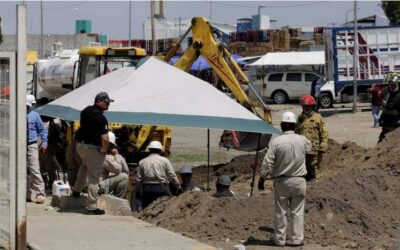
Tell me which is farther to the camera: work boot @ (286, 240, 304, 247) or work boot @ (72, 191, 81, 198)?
work boot @ (72, 191, 81, 198)

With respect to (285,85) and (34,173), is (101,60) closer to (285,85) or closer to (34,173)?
(34,173)

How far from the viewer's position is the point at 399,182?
39.4ft

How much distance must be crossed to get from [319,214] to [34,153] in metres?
5.10

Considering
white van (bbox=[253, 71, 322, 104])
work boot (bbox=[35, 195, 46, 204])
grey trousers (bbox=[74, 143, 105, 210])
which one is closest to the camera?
grey trousers (bbox=[74, 143, 105, 210])

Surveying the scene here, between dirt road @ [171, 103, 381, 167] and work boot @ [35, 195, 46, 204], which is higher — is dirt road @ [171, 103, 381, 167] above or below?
above

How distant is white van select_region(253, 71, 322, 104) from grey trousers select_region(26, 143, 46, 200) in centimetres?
3401

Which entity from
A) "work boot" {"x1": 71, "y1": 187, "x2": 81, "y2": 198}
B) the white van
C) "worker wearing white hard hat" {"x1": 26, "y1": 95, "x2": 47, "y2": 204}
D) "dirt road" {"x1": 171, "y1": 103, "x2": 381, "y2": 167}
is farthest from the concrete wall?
"work boot" {"x1": 71, "y1": 187, "x2": 81, "y2": 198}

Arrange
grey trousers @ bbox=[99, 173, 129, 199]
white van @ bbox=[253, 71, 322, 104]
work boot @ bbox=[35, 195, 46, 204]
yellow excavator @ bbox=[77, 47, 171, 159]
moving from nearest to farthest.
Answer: grey trousers @ bbox=[99, 173, 129, 199], work boot @ bbox=[35, 195, 46, 204], yellow excavator @ bbox=[77, 47, 171, 159], white van @ bbox=[253, 71, 322, 104]

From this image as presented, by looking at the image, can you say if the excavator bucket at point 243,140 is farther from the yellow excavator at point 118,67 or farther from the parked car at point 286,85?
the parked car at point 286,85

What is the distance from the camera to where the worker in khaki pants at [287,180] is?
964cm

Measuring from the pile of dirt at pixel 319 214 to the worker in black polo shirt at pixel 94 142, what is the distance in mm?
785

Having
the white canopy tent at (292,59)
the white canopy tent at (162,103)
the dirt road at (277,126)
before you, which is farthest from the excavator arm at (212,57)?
the white canopy tent at (292,59)

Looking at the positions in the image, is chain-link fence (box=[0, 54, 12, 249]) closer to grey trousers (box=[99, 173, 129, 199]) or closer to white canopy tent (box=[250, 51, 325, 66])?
grey trousers (box=[99, 173, 129, 199])

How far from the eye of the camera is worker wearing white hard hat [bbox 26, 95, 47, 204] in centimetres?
1353
